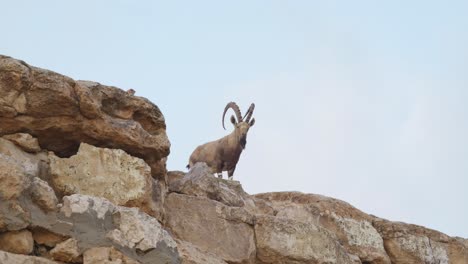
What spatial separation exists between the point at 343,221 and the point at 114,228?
4.44 metres

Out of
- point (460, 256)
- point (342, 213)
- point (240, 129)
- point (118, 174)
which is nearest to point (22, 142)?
point (118, 174)

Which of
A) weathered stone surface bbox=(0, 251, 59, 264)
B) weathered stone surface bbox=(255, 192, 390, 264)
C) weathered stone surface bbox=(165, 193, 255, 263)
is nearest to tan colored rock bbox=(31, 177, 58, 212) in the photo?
weathered stone surface bbox=(0, 251, 59, 264)

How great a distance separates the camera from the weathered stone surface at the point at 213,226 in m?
9.06

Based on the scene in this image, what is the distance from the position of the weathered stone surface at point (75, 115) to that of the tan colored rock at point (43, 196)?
40.8 inches

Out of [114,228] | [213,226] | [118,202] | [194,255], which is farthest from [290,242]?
[114,228]

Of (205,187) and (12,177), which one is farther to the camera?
(205,187)

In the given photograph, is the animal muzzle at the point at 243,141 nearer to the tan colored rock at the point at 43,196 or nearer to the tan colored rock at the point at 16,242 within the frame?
the tan colored rock at the point at 43,196

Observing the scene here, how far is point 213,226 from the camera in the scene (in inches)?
364

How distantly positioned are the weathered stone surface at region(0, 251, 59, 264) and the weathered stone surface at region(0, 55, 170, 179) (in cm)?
159

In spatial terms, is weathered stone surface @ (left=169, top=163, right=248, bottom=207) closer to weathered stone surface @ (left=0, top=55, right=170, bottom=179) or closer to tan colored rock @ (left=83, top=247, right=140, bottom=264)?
weathered stone surface @ (left=0, top=55, right=170, bottom=179)

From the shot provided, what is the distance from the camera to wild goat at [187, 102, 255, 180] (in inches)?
652

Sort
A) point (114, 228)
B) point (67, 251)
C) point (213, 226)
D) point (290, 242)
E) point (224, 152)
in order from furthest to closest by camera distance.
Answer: point (224, 152) → point (290, 242) → point (213, 226) → point (114, 228) → point (67, 251)

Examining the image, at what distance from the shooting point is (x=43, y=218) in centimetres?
690

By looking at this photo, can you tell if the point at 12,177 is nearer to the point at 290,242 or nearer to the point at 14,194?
the point at 14,194
